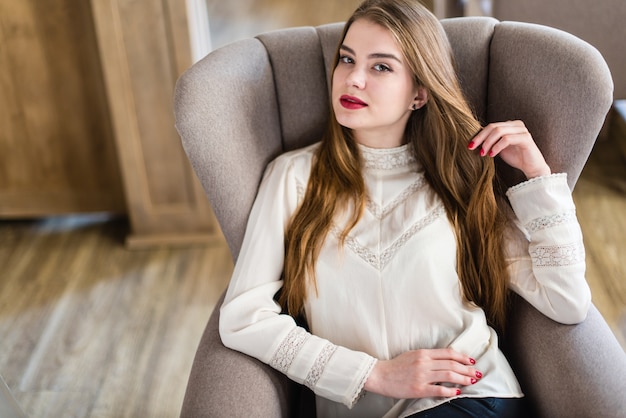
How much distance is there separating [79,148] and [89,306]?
2.05ft

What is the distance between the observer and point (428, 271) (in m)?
1.26

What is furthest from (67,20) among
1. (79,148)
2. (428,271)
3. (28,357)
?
(428,271)

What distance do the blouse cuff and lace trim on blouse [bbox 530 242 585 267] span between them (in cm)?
6

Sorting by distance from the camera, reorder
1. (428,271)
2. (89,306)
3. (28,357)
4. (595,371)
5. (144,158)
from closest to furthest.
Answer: (595,371) → (428,271) → (28,357) → (89,306) → (144,158)

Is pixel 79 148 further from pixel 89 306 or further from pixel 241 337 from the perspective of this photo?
pixel 241 337

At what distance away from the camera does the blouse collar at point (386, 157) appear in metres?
1.37

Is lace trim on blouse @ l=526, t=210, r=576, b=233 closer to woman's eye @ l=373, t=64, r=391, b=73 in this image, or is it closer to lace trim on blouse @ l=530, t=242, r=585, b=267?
lace trim on blouse @ l=530, t=242, r=585, b=267

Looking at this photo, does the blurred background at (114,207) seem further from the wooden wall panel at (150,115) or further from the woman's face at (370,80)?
the woman's face at (370,80)

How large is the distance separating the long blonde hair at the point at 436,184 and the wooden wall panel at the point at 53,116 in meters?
1.35

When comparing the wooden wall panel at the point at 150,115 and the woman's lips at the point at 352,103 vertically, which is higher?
the woman's lips at the point at 352,103

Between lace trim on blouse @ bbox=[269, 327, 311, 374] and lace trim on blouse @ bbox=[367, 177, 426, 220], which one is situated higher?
lace trim on blouse @ bbox=[367, 177, 426, 220]

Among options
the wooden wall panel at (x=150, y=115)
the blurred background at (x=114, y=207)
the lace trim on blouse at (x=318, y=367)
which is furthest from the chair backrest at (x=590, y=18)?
the lace trim on blouse at (x=318, y=367)

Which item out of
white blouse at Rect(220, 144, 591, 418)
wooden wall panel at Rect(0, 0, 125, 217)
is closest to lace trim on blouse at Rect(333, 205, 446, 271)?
white blouse at Rect(220, 144, 591, 418)

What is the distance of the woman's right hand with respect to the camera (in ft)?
3.90
